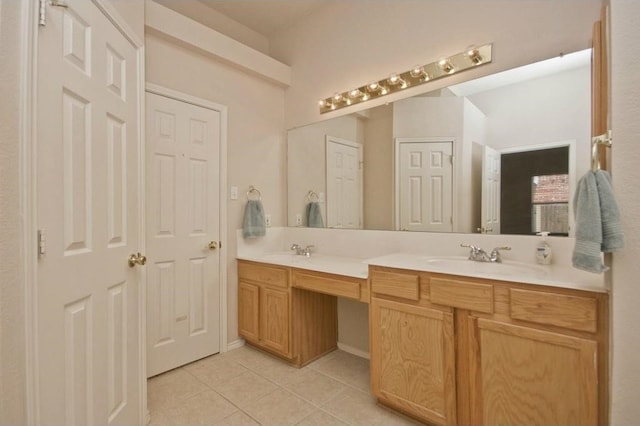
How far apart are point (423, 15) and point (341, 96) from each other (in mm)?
812

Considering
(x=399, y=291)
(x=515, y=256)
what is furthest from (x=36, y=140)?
(x=515, y=256)

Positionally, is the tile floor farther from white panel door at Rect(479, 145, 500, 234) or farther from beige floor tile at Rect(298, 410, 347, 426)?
white panel door at Rect(479, 145, 500, 234)

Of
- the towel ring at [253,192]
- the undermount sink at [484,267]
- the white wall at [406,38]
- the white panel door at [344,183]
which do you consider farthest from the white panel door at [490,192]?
the towel ring at [253,192]

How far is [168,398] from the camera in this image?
1.94 metres

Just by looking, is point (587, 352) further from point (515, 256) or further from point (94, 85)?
point (94, 85)

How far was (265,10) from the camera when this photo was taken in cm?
280

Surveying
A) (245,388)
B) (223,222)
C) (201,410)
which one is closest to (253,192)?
(223,222)

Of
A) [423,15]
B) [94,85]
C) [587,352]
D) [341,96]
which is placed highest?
[423,15]

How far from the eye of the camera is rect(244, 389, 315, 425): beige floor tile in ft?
5.69

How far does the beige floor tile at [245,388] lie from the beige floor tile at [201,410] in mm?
52

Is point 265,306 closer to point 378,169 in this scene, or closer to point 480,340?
point 378,169

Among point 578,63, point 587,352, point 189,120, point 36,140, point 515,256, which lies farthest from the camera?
point 189,120

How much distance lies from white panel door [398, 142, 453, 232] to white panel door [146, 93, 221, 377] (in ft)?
4.97

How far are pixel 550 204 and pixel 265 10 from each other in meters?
2.74
